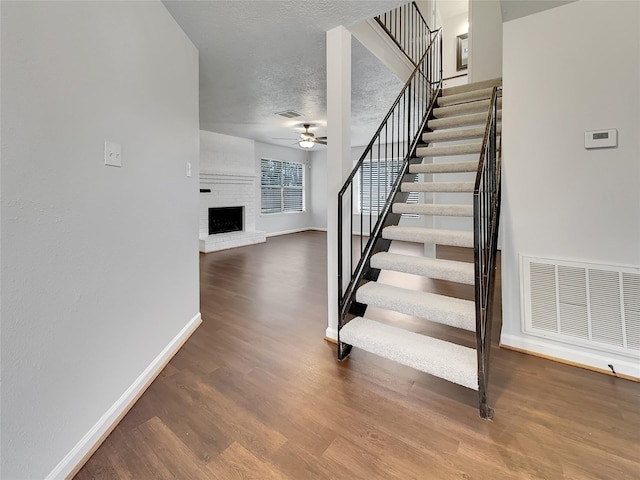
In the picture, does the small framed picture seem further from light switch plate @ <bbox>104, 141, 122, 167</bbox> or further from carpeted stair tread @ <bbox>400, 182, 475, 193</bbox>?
light switch plate @ <bbox>104, 141, 122, 167</bbox>

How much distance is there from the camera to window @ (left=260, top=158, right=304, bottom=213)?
8.14 meters

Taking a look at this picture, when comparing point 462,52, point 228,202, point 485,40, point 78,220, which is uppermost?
point 462,52

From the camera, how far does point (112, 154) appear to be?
4.98 ft

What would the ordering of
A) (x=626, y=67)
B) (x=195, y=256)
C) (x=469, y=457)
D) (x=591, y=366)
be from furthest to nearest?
(x=195, y=256) < (x=591, y=366) < (x=626, y=67) < (x=469, y=457)

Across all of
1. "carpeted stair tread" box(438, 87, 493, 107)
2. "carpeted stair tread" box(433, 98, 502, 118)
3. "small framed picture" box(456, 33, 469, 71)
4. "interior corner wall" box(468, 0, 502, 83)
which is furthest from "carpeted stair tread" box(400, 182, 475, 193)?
"small framed picture" box(456, 33, 469, 71)

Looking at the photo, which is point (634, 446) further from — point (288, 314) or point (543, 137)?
point (288, 314)

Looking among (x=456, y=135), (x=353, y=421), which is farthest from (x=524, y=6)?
(x=353, y=421)

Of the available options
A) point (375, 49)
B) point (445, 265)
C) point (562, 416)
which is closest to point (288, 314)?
point (445, 265)

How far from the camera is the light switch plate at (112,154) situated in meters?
1.48

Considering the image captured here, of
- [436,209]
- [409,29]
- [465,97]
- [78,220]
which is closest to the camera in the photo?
[78,220]

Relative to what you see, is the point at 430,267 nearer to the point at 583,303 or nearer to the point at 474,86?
the point at 583,303

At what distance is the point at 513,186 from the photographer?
223 cm

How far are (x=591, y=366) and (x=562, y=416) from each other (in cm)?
67

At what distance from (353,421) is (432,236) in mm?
1428
